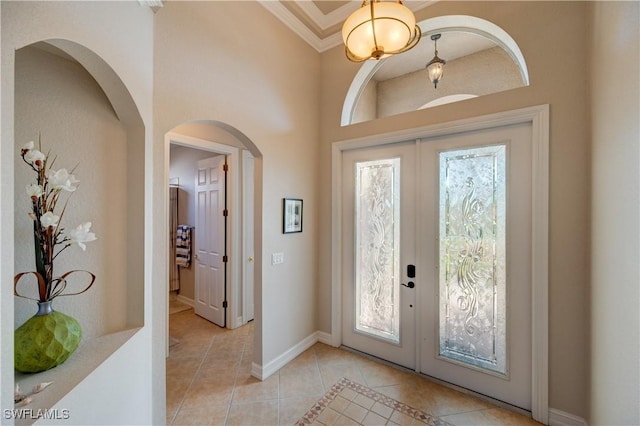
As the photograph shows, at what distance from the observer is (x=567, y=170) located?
1796mm

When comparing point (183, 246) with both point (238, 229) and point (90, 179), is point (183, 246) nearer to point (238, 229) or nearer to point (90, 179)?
point (238, 229)

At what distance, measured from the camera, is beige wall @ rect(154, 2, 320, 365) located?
5.82 ft

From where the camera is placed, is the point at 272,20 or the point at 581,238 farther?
the point at 272,20

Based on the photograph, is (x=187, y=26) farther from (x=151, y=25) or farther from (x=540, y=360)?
(x=540, y=360)

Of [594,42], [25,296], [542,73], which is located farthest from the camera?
[542,73]

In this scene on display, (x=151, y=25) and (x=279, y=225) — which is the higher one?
(x=151, y=25)

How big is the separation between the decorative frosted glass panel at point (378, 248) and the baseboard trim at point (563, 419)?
3.87 feet

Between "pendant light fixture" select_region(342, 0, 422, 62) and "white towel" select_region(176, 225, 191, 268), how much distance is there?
3835 mm

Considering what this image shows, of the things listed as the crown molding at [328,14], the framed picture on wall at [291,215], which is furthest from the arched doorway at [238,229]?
the crown molding at [328,14]

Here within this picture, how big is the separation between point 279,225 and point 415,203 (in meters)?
1.36

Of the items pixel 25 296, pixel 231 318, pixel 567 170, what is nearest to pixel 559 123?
pixel 567 170

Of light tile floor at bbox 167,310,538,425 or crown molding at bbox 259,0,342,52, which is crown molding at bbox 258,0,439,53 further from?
light tile floor at bbox 167,310,538,425

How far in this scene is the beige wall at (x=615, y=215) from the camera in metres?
1.10

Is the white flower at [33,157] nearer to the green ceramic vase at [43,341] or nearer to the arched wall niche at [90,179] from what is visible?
the arched wall niche at [90,179]
